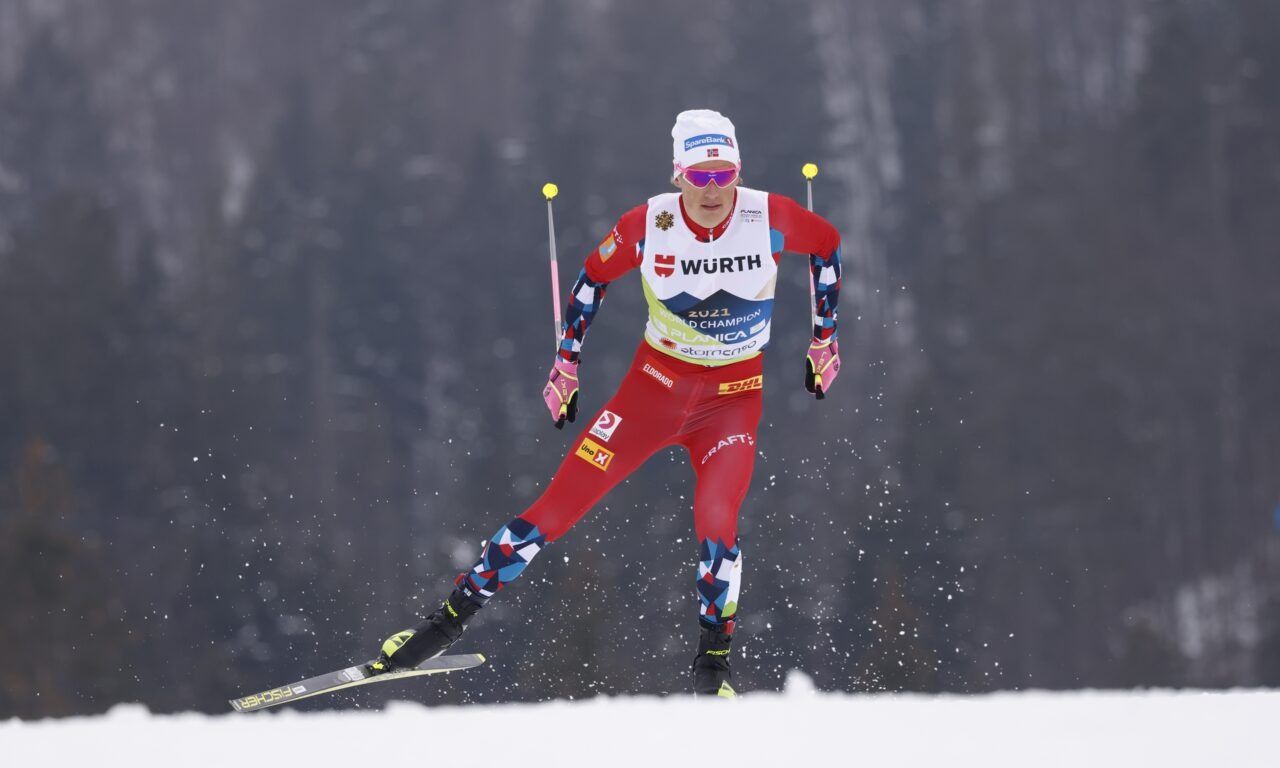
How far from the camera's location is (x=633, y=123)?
2411 inches

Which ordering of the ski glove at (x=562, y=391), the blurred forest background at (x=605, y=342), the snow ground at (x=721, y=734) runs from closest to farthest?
1. the snow ground at (x=721, y=734)
2. the ski glove at (x=562, y=391)
3. the blurred forest background at (x=605, y=342)

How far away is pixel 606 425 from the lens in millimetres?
6504

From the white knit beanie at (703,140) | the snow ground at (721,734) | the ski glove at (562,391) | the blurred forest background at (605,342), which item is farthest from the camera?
the blurred forest background at (605,342)

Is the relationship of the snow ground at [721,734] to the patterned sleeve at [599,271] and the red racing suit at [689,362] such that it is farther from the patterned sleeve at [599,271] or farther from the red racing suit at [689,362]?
the patterned sleeve at [599,271]

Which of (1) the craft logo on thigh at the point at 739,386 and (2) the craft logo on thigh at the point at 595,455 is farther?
(1) the craft logo on thigh at the point at 739,386

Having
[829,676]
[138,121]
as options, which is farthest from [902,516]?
[138,121]

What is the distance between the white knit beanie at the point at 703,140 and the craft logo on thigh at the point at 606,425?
107cm

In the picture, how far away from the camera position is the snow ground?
4531 millimetres

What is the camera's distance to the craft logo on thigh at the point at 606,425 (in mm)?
6484

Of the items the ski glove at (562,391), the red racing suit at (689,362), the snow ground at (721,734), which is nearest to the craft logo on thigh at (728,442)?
the red racing suit at (689,362)

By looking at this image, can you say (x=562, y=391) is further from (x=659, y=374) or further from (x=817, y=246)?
(x=817, y=246)

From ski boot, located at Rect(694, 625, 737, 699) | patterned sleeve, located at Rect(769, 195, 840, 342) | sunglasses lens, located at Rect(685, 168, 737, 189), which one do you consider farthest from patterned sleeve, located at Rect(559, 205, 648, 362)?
ski boot, located at Rect(694, 625, 737, 699)

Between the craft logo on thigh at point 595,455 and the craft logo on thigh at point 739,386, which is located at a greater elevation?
the craft logo on thigh at point 739,386

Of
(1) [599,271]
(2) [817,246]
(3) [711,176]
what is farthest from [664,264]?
(2) [817,246]
